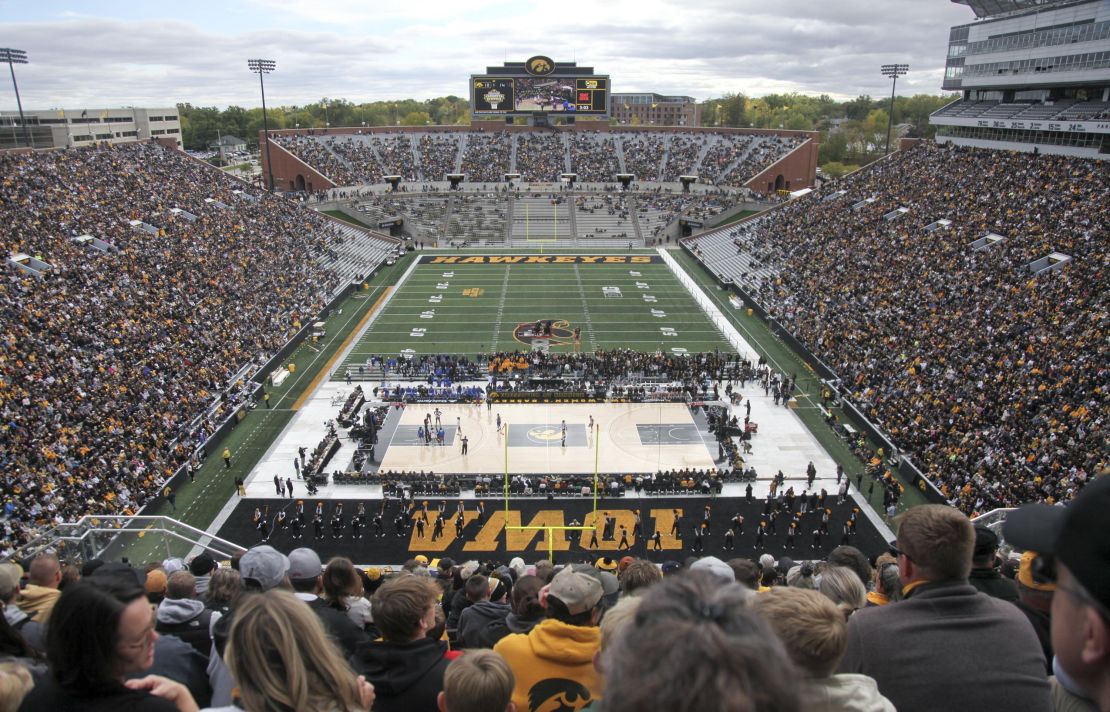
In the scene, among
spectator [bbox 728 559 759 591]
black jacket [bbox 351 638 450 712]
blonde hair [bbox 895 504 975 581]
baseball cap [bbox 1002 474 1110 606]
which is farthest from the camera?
spectator [bbox 728 559 759 591]

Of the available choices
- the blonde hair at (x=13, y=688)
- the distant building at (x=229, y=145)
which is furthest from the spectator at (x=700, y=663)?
the distant building at (x=229, y=145)

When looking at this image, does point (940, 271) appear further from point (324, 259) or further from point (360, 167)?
point (360, 167)

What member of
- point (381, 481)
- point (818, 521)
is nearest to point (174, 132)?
point (381, 481)

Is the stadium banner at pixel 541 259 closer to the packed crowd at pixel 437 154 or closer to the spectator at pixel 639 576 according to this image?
the packed crowd at pixel 437 154

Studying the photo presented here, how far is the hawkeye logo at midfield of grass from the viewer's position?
121 feet

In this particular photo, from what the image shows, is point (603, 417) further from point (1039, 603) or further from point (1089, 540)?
point (1089, 540)

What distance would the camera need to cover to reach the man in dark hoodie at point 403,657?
3.86m

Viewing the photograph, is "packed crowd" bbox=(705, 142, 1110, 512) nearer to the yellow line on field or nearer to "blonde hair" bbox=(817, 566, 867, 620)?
"blonde hair" bbox=(817, 566, 867, 620)

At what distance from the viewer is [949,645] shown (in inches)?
130

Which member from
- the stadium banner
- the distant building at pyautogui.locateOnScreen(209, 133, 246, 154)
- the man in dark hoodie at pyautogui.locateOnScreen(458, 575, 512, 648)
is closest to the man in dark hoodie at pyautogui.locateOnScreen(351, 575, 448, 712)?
the man in dark hoodie at pyautogui.locateOnScreen(458, 575, 512, 648)

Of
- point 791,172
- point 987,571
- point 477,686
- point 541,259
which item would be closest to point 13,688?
point 477,686

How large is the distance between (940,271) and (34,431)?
35589 millimetres

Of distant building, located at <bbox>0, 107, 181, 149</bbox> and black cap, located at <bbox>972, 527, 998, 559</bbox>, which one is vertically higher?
distant building, located at <bbox>0, 107, 181, 149</bbox>

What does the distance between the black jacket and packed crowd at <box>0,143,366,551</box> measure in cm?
1680
